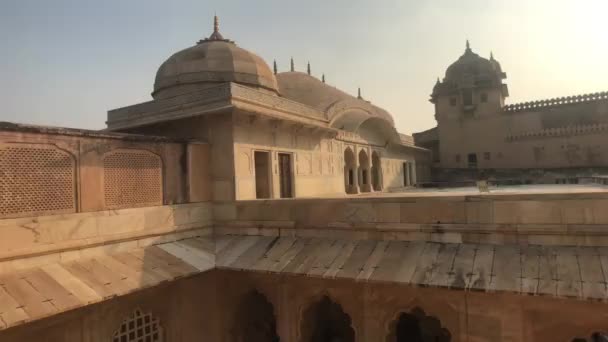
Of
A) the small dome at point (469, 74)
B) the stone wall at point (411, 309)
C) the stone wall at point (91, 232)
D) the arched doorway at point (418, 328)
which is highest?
the small dome at point (469, 74)

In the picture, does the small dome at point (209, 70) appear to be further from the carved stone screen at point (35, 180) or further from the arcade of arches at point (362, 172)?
the carved stone screen at point (35, 180)

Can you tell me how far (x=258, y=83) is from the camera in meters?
13.2

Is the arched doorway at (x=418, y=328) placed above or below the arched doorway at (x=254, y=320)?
below

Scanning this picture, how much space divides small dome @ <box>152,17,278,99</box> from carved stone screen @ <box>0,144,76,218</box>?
6655mm

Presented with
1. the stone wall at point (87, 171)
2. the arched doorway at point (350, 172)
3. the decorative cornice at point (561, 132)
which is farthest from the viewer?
the decorative cornice at point (561, 132)

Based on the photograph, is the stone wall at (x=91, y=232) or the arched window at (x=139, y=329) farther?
the arched window at (x=139, y=329)

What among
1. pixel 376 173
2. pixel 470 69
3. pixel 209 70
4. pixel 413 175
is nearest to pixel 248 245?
pixel 209 70

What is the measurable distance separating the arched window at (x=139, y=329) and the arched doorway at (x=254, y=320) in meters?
1.86

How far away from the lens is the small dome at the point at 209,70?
1288 cm

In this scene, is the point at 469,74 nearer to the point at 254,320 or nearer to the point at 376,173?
the point at 376,173

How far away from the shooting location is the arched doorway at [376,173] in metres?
19.9

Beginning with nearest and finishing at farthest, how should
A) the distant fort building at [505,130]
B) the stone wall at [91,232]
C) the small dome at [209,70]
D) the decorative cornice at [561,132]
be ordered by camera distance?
the stone wall at [91,232] → the small dome at [209,70] → the decorative cornice at [561,132] → the distant fort building at [505,130]

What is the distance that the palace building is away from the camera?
5742mm

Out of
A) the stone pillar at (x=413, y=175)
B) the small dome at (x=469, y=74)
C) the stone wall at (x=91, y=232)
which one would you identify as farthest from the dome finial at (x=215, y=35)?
the small dome at (x=469, y=74)
